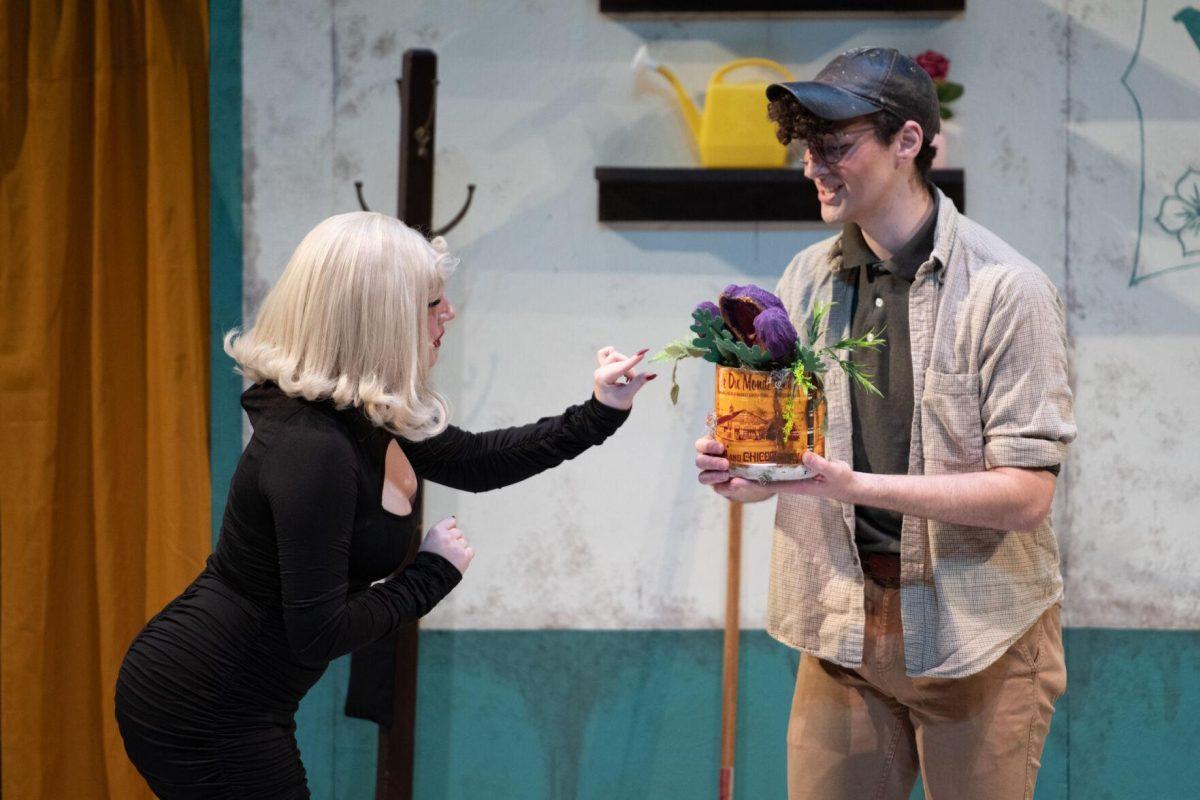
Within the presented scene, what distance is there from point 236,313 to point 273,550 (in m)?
1.35

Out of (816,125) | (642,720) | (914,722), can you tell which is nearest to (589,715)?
(642,720)

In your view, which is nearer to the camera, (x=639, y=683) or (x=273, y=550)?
(x=273, y=550)

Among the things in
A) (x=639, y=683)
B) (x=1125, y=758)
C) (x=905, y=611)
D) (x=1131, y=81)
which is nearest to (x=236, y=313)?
(x=639, y=683)

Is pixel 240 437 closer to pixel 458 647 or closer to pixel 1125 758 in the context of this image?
pixel 458 647

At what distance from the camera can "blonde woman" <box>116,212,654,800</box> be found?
154 centimetres

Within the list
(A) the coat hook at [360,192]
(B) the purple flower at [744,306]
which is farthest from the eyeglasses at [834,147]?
(A) the coat hook at [360,192]

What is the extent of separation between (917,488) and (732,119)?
49.6 inches

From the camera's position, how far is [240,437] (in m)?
2.83

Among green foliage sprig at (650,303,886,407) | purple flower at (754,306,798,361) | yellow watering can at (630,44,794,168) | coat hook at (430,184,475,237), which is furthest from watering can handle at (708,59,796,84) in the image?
purple flower at (754,306,798,361)

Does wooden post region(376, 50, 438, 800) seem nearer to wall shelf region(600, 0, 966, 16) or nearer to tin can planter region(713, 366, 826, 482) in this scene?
wall shelf region(600, 0, 966, 16)

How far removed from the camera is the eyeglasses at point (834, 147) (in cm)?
180

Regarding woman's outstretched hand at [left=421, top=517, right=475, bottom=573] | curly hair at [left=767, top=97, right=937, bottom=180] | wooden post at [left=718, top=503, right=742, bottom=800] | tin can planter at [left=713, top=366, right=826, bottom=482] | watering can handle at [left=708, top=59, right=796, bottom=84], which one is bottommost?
wooden post at [left=718, top=503, right=742, bottom=800]

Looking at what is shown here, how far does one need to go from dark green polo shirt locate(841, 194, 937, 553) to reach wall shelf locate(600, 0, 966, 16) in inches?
39.6

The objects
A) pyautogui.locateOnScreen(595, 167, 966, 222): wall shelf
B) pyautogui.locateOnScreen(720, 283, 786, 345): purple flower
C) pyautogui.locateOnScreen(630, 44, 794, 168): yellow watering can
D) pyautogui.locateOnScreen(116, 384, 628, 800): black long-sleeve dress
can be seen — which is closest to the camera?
pyautogui.locateOnScreen(116, 384, 628, 800): black long-sleeve dress
